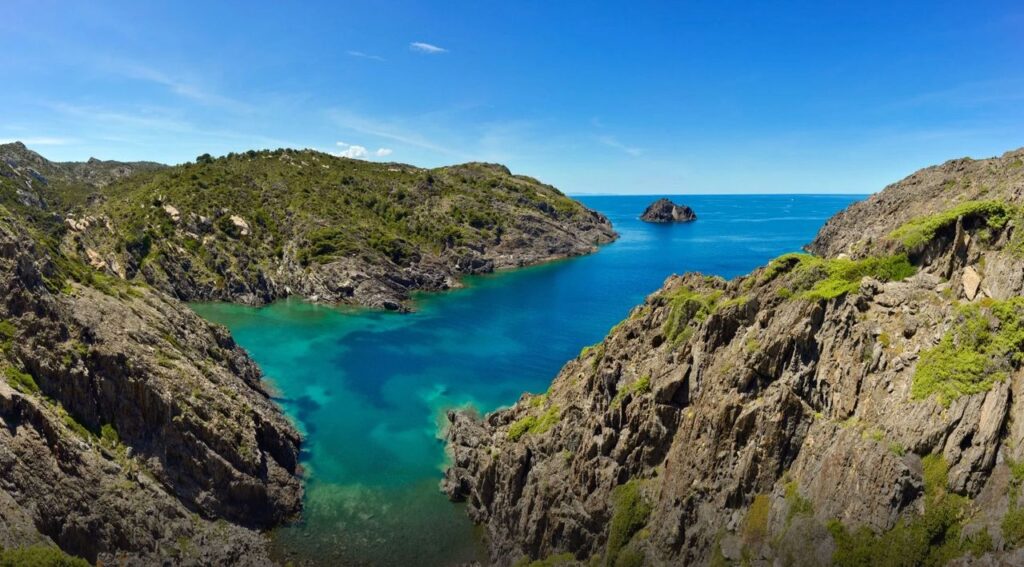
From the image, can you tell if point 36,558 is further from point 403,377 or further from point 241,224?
point 241,224

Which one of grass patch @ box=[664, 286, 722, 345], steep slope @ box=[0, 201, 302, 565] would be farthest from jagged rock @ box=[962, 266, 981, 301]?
steep slope @ box=[0, 201, 302, 565]

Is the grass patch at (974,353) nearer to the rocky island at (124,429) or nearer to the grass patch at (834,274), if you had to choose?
the grass patch at (834,274)

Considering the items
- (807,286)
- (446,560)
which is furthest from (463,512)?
(807,286)

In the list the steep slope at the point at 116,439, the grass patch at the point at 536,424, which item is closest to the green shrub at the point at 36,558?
the steep slope at the point at 116,439

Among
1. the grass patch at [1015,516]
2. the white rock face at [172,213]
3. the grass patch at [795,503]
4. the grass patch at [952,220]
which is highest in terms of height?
the white rock face at [172,213]

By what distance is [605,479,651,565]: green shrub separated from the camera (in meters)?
30.6

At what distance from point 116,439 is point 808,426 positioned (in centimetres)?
4053

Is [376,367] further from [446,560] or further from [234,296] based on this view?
[234,296]

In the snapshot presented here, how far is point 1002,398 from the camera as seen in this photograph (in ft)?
68.3

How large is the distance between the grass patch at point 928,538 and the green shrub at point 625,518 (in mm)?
10589

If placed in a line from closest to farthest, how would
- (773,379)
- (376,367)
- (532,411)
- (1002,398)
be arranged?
(1002,398)
(773,379)
(532,411)
(376,367)

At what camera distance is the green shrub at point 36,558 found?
2405 cm

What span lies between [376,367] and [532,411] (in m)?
31.8

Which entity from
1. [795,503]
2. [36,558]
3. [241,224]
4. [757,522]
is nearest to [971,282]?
[795,503]
